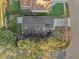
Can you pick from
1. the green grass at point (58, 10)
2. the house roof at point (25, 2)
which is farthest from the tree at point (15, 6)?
the green grass at point (58, 10)

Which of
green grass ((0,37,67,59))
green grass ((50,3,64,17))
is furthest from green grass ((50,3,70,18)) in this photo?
green grass ((0,37,67,59))

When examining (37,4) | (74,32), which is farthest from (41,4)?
(74,32)

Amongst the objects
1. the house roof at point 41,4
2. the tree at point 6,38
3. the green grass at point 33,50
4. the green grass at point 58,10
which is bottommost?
the green grass at point 33,50

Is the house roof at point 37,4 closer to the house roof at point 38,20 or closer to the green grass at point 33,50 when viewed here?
the house roof at point 38,20

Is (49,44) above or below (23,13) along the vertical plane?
below

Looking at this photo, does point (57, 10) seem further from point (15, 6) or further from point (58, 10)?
point (15, 6)

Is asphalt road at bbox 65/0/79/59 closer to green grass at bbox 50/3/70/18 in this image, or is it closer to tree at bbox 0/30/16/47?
green grass at bbox 50/3/70/18

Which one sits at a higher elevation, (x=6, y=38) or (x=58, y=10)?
(x=58, y=10)

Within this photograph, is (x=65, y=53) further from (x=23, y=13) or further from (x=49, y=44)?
(x=23, y=13)

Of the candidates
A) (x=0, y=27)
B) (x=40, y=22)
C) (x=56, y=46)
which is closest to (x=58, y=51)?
(x=56, y=46)
